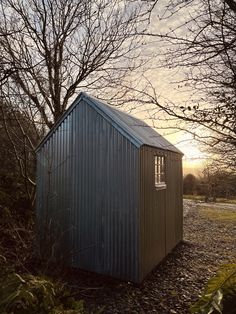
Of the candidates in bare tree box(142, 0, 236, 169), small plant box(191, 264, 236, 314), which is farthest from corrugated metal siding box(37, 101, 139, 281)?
small plant box(191, 264, 236, 314)

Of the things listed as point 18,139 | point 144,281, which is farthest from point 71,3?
point 144,281

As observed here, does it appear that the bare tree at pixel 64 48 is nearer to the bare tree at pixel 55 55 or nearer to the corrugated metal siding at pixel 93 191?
the bare tree at pixel 55 55

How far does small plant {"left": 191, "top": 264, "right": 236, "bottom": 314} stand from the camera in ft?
12.0

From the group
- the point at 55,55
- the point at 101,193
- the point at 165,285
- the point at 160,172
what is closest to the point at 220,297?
the point at 165,285

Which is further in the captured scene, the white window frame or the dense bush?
the white window frame

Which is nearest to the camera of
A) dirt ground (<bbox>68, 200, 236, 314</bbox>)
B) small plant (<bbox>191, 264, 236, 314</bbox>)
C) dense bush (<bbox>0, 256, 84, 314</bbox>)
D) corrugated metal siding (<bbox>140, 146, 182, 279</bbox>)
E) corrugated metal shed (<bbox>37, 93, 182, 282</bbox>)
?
dense bush (<bbox>0, 256, 84, 314</bbox>)

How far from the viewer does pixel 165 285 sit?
315 inches

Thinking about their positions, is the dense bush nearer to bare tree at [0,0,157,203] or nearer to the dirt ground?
the dirt ground

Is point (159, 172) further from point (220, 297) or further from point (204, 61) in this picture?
point (220, 297)

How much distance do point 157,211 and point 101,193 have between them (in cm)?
185

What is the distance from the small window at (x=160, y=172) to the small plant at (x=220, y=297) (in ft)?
15.9

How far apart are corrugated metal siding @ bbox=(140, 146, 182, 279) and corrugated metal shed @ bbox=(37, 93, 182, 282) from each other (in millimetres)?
25

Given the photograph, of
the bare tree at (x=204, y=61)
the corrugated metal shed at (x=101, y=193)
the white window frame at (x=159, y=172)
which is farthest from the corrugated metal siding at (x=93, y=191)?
the bare tree at (x=204, y=61)

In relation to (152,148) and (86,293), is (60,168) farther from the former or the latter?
(86,293)
